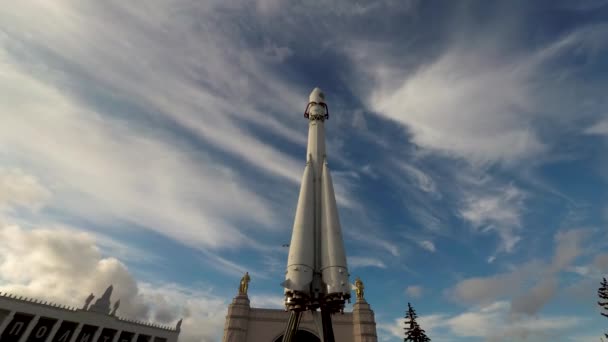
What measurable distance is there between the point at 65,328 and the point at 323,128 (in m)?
44.3

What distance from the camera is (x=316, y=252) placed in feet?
65.6

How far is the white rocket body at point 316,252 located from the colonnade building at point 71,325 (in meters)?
39.2

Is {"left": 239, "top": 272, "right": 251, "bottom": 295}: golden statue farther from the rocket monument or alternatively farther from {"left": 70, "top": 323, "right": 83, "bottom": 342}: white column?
{"left": 70, "top": 323, "right": 83, "bottom": 342}: white column

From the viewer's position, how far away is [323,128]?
90.2 feet

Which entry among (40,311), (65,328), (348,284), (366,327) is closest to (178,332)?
(65,328)

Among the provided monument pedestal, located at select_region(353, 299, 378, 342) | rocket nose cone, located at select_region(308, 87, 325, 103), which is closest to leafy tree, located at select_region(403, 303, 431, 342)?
monument pedestal, located at select_region(353, 299, 378, 342)

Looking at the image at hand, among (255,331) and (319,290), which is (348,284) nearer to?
(319,290)

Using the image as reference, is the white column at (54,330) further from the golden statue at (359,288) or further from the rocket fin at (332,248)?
the rocket fin at (332,248)

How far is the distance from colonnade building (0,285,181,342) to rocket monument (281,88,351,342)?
3800 cm

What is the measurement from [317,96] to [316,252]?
16373mm

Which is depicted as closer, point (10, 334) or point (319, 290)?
point (319, 290)

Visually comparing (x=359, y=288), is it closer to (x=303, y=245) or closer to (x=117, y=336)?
(x=303, y=245)

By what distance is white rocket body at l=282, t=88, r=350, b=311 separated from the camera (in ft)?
57.5

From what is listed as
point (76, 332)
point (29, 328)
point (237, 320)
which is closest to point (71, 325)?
point (76, 332)
